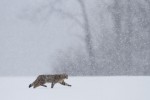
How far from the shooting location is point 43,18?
28.1m

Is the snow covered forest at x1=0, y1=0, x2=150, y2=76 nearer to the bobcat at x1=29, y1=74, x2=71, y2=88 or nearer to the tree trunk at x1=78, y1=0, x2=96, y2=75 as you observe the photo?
the tree trunk at x1=78, y1=0, x2=96, y2=75

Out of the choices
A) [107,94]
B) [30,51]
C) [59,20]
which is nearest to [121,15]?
[59,20]

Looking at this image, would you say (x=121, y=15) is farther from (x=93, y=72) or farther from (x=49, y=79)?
(x=49, y=79)

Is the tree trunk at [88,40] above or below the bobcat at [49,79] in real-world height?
above

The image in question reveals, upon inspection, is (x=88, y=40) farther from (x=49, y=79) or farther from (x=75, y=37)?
(x=49, y=79)

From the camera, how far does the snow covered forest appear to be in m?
24.1

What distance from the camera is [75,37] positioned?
2784cm

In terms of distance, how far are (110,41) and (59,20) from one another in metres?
5.35

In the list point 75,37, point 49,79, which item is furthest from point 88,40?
point 49,79

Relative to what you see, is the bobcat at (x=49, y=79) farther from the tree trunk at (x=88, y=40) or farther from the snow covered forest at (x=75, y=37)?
the tree trunk at (x=88, y=40)

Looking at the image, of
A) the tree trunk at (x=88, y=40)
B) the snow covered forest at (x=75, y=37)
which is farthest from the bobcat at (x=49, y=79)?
the tree trunk at (x=88, y=40)

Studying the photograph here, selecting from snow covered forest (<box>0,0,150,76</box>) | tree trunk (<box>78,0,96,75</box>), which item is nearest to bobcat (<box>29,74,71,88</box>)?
snow covered forest (<box>0,0,150,76</box>)

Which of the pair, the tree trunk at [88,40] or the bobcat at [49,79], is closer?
the bobcat at [49,79]

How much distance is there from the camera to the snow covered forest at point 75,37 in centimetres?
2411
